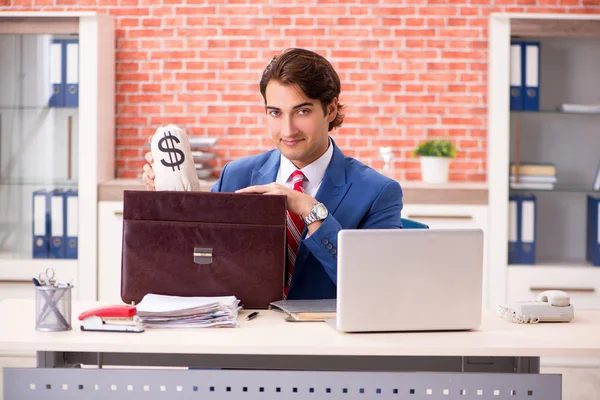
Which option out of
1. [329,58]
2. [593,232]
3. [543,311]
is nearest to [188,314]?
[543,311]

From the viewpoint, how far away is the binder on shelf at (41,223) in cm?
456

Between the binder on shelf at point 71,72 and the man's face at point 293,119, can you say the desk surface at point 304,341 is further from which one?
the binder on shelf at point 71,72

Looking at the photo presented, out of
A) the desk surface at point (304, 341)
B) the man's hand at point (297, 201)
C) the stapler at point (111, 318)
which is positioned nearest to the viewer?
the desk surface at point (304, 341)

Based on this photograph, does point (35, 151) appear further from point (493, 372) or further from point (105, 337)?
point (493, 372)

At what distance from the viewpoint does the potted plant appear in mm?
4562

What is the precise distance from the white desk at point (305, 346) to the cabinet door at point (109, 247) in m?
2.24

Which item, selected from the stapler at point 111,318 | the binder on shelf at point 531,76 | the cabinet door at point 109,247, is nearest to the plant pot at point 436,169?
the binder on shelf at point 531,76

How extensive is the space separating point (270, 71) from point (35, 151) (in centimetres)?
250

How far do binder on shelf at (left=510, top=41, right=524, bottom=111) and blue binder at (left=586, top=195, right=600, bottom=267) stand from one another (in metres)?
0.63

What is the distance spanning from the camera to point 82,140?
14.8 feet

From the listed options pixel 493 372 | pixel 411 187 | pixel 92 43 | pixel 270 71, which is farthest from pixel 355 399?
pixel 92 43

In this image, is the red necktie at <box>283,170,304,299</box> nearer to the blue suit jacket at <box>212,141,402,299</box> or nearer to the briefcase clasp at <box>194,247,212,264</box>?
the blue suit jacket at <box>212,141,402,299</box>

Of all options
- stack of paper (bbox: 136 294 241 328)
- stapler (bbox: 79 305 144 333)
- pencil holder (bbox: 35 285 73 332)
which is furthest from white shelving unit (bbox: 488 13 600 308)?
pencil holder (bbox: 35 285 73 332)

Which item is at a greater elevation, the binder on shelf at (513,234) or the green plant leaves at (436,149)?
the green plant leaves at (436,149)
